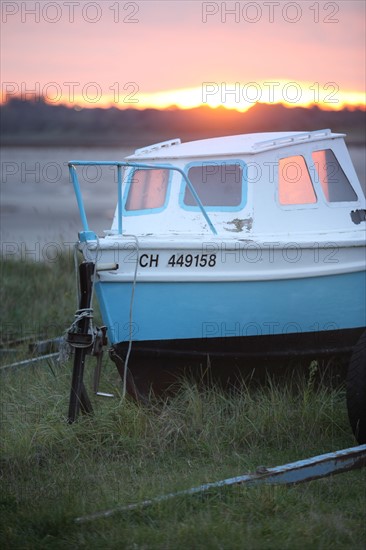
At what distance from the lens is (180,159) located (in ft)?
27.0

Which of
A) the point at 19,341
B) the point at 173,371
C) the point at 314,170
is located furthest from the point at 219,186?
the point at 19,341

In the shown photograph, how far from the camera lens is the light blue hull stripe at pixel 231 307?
7293 mm

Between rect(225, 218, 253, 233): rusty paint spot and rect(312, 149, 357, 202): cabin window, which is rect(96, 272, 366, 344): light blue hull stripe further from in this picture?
rect(312, 149, 357, 202): cabin window

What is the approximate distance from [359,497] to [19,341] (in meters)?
6.40

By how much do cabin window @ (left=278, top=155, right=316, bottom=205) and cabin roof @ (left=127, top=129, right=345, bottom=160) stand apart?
185 mm

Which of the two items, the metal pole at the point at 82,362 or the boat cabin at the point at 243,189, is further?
the boat cabin at the point at 243,189

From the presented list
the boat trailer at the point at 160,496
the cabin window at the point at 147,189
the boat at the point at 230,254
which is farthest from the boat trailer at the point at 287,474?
the cabin window at the point at 147,189

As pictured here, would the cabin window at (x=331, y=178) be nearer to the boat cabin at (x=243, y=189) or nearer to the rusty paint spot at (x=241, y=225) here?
the boat cabin at (x=243, y=189)

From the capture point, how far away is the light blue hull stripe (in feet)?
23.9

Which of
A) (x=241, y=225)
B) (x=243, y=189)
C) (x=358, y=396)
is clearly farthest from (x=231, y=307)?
(x=358, y=396)

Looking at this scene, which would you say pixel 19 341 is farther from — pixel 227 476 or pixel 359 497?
pixel 359 497

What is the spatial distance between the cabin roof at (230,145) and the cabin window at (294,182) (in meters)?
0.19

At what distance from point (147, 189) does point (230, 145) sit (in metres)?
0.94

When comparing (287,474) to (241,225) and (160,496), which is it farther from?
(241,225)
